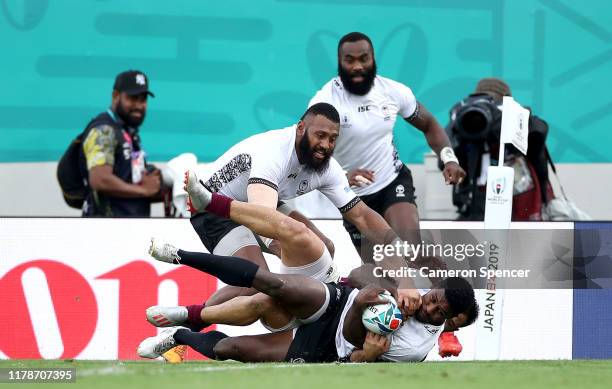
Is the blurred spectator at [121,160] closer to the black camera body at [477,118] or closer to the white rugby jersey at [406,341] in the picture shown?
the black camera body at [477,118]

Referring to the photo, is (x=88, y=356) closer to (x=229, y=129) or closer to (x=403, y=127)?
(x=229, y=129)

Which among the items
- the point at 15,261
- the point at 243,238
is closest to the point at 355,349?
the point at 243,238

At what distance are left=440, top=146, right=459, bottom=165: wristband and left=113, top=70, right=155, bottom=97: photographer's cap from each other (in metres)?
2.93

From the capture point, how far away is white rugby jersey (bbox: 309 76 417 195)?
11617 millimetres

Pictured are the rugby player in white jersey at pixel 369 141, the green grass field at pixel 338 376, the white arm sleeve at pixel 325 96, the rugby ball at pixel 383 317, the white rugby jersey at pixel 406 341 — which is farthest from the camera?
the white arm sleeve at pixel 325 96

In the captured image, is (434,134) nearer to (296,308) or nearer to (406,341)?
(406,341)

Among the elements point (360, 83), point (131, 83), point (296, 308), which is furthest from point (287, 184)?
point (131, 83)

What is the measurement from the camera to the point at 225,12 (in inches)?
569

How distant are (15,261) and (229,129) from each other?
3.28m

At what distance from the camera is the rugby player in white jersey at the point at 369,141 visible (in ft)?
37.8

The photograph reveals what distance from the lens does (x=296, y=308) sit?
991 centimetres

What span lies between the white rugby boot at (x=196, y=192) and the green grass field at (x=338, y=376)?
1.11 metres

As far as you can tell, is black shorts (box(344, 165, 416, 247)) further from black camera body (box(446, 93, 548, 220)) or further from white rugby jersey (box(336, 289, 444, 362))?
white rugby jersey (box(336, 289, 444, 362))

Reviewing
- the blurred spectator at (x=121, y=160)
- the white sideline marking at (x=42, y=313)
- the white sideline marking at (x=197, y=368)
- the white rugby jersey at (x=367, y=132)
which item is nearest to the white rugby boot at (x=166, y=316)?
the white sideline marking at (x=197, y=368)
